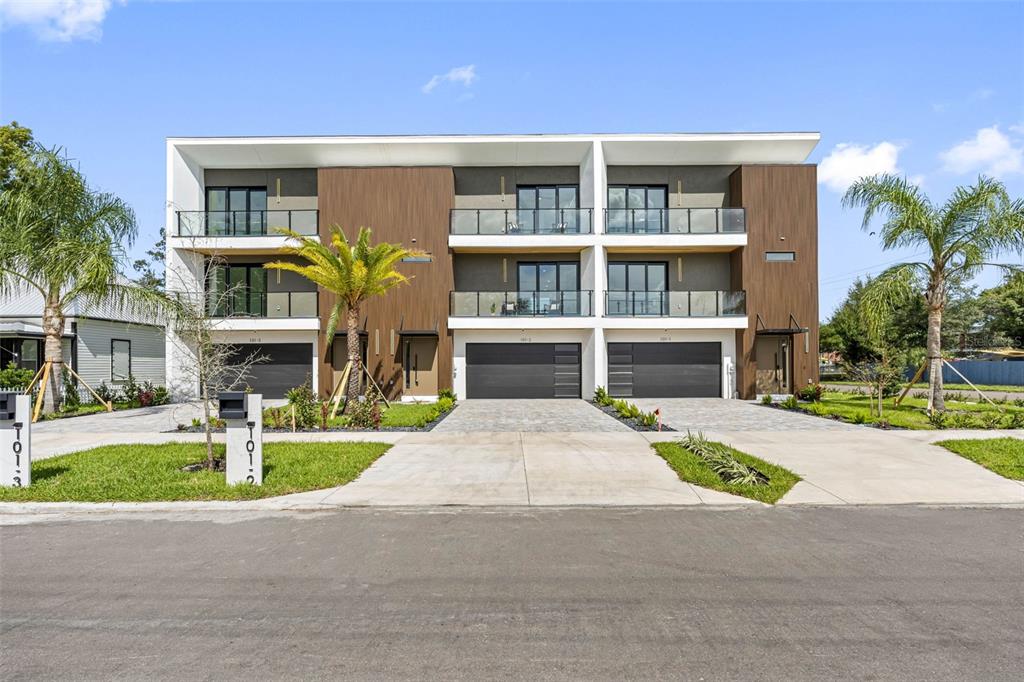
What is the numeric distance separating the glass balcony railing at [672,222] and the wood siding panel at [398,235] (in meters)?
6.96

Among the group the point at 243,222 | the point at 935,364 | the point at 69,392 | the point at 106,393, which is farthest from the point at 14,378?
the point at 935,364

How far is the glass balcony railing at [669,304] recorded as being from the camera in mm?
22609

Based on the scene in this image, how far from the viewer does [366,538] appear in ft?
19.6

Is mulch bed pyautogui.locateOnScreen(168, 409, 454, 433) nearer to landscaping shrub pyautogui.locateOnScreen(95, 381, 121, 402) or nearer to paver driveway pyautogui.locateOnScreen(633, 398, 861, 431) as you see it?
paver driveway pyautogui.locateOnScreen(633, 398, 861, 431)

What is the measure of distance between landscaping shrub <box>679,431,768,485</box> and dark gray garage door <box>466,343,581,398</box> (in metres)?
13.0

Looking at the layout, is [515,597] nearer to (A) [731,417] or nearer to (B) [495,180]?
(A) [731,417]

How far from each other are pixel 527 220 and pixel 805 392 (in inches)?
504

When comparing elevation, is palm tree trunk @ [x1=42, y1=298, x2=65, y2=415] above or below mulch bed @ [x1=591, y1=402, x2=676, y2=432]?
above

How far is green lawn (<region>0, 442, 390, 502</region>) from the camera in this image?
25.1ft

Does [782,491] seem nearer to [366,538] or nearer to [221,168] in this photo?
[366,538]

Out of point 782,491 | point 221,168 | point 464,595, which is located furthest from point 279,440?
point 221,168

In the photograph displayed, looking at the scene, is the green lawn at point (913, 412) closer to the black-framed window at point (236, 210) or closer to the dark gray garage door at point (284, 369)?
the dark gray garage door at point (284, 369)

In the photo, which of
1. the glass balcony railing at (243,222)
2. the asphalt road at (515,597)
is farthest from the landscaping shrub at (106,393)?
the asphalt road at (515,597)

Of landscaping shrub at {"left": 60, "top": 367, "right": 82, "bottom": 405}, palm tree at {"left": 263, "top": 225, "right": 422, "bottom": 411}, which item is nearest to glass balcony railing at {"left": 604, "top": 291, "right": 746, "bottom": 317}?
palm tree at {"left": 263, "top": 225, "right": 422, "bottom": 411}
